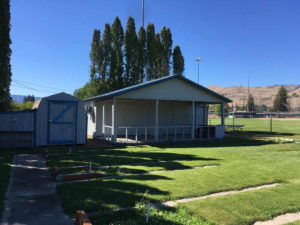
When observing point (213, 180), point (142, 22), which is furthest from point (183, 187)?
point (142, 22)

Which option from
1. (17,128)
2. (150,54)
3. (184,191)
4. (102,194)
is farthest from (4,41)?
(150,54)

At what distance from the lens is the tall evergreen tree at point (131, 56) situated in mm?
29438

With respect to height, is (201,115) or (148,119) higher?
(201,115)

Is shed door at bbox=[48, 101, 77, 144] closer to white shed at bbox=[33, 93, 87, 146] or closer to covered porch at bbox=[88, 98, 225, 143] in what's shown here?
white shed at bbox=[33, 93, 87, 146]

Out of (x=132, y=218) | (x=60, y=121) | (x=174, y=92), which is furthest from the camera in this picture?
(x=174, y=92)

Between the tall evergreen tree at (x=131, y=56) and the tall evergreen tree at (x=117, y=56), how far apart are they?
68 cm

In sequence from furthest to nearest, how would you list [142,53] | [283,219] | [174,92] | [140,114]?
[142,53]
[140,114]
[174,92]
[283,219]

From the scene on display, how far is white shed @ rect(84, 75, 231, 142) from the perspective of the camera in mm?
13719

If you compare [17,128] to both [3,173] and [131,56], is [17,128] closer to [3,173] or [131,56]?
[3,173]

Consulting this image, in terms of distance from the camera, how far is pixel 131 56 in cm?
2969

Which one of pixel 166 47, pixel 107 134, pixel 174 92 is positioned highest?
pixel 166 47

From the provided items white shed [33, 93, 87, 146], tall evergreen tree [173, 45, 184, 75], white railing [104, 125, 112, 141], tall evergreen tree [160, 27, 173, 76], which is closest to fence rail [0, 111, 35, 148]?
white shed [33, 93, 87, 146]

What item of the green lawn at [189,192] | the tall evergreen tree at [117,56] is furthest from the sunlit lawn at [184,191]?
the tall evergreen tree at [117,56]

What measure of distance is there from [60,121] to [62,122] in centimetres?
11
